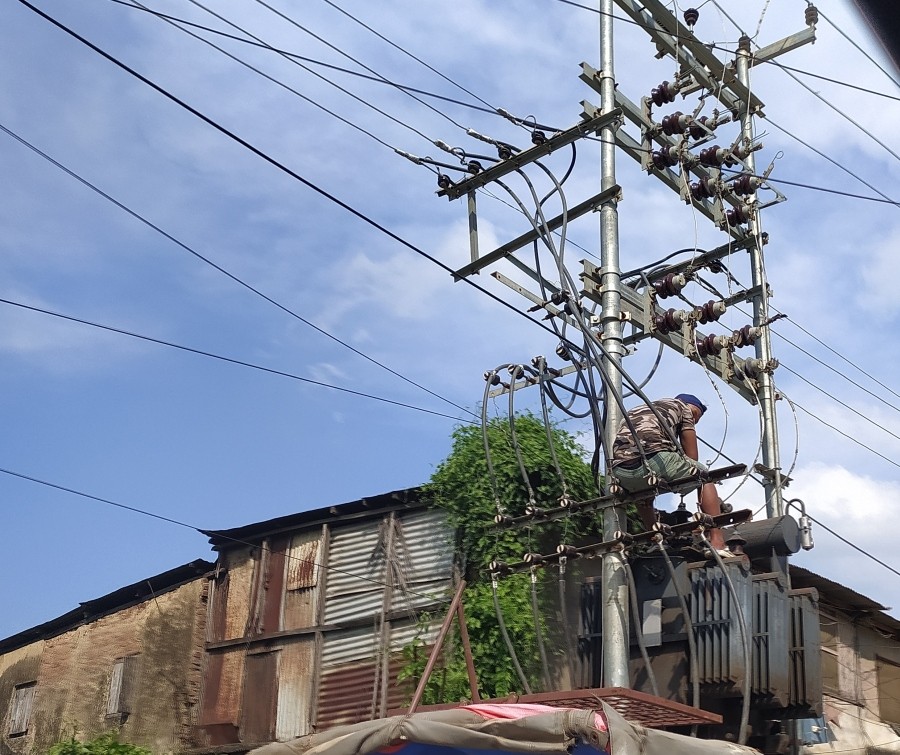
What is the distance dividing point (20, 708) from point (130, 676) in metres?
3.55

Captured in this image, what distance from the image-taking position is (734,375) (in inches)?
477

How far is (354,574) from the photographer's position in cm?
1380

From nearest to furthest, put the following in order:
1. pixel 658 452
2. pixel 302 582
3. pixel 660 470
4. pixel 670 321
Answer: pixel 660 470, pixel 658 452, pixel 670 321, pixel 302 582

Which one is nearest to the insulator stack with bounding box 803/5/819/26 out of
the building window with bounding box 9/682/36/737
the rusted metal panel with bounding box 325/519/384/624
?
the rusted metal panel with bounding box 325/519/384/624

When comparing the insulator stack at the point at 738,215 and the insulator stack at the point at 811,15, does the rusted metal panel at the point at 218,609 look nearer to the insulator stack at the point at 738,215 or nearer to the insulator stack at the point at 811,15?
the insulator stack at the point at 738,215

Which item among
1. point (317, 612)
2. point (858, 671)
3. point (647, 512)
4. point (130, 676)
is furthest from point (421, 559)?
point (858, 671)

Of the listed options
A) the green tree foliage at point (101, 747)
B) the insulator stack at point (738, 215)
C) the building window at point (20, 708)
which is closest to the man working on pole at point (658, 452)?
the insulator stack at point (738, 215)

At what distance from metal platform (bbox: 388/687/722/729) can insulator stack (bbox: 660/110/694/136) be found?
6237 mm

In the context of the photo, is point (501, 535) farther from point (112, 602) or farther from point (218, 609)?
point (112, 602)

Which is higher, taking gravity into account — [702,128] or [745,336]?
[702,128]

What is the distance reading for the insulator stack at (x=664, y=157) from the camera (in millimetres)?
11781

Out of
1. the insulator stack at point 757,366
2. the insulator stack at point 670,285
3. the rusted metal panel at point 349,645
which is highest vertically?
the insulator stack at point 670,285

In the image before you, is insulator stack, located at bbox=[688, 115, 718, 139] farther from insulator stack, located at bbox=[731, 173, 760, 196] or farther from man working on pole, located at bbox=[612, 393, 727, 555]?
man working on pole, located at bbox=[612, 393, 727, 555]

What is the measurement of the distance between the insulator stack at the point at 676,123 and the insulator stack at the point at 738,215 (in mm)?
1401
